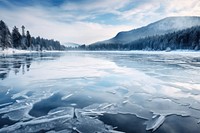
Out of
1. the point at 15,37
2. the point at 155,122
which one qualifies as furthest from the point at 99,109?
the point at 15,37

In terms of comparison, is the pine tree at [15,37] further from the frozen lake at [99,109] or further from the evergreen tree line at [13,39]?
the frozen lake at [99,109]

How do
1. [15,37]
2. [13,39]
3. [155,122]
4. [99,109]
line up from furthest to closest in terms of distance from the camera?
[13,39]
[15,37]
[99,109]
[155,122]

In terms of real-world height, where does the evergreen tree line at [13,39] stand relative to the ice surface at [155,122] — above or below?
above

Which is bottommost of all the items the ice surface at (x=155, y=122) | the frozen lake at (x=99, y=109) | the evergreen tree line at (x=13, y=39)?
the ice surface at (x=155, y=122)

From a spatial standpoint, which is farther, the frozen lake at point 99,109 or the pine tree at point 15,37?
the pine tree at point 15,37

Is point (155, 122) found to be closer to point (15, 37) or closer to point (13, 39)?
point (15, 37)

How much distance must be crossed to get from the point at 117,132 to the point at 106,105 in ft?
5.53

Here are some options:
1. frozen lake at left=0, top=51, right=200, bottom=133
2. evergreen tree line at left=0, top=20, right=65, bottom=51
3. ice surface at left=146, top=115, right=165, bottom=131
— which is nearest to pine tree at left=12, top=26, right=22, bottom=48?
evergreen tree line at left=0, top=20, right=65, bottom=51

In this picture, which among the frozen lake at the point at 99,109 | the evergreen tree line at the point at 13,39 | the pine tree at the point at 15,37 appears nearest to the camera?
the frozen lake at the point at 99,109

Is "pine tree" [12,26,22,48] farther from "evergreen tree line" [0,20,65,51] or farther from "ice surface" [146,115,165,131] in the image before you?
"ice surface" [146,115,165,131]

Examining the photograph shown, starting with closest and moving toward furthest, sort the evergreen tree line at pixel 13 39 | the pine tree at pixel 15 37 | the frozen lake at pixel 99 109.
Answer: the frozen lake at pixel 99 109 → the evergreen tree line at pixel 13 39 → the pine tree at pixel 15 37

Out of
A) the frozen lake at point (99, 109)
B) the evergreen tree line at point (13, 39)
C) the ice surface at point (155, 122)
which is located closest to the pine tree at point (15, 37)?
the evergreen tree line at point (13, 39)

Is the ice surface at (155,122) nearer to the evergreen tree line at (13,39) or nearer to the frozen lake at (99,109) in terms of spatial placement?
the frozen lake at (99,109)

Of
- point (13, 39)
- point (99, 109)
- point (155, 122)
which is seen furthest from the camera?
point (13, 39)
